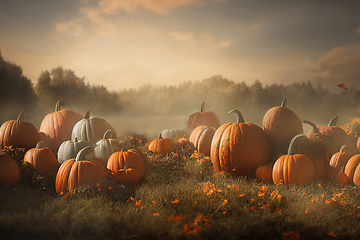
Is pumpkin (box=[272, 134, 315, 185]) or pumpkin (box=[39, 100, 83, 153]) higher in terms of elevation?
pumpkin (box=[39, 100, 83, 153])

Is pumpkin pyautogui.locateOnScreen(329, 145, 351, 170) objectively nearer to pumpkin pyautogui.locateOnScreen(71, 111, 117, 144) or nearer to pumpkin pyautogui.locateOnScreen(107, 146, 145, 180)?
pumpkin pyautogui.locateOnScreen(107, 146, 145, 180)

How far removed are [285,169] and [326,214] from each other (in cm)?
124

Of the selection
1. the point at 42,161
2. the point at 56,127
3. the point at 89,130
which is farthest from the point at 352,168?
the point at 56,127

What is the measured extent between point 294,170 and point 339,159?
3.15ft

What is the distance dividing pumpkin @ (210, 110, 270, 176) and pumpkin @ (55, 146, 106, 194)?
7.35ft

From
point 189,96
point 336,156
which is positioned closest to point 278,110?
point 336,156

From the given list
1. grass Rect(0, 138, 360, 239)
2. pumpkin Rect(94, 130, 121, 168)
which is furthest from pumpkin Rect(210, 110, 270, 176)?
pumpkin Rect(94, 130, 121, 168)

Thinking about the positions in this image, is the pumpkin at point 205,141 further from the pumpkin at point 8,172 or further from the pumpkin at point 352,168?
the pumpkin at point 8,172

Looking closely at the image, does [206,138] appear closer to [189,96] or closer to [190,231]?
[189,96]

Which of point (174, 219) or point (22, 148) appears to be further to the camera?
point (22, 148)

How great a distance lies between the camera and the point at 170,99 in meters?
8.27

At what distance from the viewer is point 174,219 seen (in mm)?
3012

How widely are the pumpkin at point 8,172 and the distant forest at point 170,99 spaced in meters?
2.27

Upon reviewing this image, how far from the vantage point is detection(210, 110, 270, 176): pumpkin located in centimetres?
505
